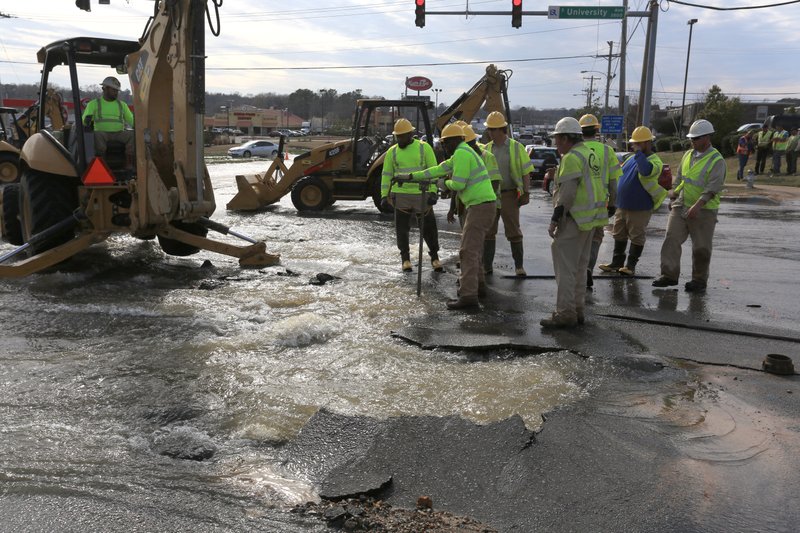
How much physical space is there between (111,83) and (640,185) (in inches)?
267

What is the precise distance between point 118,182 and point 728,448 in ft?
Answer: 24.0

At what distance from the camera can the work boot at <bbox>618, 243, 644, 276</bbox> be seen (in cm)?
920

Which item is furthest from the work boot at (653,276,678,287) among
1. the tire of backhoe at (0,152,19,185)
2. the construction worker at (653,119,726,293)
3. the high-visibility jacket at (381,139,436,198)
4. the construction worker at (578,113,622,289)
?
the tire of backhoe at (0,152,19,185)

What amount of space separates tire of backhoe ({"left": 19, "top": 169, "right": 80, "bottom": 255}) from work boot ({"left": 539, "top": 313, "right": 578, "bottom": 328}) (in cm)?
598

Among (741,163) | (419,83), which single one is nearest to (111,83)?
(741,163)

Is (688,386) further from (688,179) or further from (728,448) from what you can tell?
(688,179)

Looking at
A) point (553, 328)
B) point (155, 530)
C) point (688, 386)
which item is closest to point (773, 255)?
point (553, 328)

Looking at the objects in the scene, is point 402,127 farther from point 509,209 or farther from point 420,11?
point 420,11

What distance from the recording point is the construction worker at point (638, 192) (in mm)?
8812

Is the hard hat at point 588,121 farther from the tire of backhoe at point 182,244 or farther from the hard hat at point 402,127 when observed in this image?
the tire of backhoe at point 182,244

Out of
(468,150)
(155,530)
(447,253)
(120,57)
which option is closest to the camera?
(155,530)

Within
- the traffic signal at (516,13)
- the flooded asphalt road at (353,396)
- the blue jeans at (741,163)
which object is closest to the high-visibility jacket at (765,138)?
the blue jeans at (741,163)

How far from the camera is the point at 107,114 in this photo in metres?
8.98

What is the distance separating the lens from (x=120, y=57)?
29.6ft
